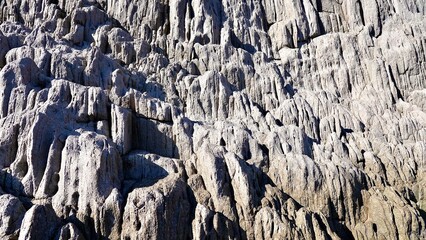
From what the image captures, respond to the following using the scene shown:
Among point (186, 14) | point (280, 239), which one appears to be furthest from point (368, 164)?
point (186, 14)

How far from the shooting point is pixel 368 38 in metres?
51.9

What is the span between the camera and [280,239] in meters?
28.7

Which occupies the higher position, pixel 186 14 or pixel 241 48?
pixel 186 14

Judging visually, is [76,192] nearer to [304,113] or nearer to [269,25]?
[304,113]

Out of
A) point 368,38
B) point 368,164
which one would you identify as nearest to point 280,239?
point 368,164

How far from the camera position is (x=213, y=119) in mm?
41156

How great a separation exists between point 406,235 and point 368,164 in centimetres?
760

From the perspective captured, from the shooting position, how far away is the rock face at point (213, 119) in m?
28.9

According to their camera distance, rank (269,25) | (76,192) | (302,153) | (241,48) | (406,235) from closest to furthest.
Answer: (76,192) < (406,235) < (302,153) < (241,48) < (269,25)

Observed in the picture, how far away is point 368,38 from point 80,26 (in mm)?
33494

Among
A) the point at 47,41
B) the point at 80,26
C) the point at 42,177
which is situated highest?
the point at 80,26

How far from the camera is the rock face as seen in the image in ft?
94.7

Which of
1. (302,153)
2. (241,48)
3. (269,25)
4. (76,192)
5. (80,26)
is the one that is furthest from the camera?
(269,25)

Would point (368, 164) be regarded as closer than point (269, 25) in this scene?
Yes
